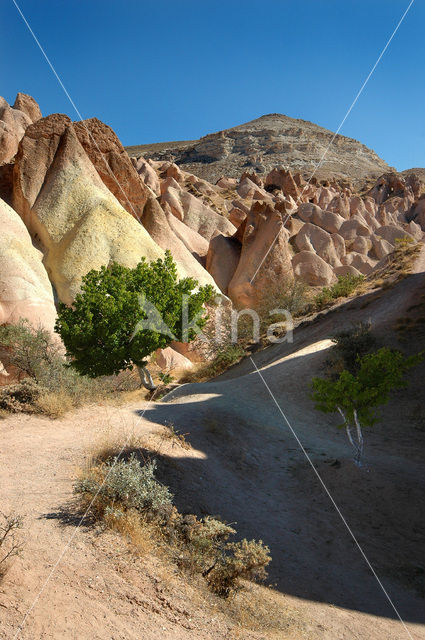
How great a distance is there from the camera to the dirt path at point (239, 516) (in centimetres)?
360

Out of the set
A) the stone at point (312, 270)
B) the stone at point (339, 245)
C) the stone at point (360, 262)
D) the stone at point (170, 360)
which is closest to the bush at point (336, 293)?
the stone at point (312, 270)

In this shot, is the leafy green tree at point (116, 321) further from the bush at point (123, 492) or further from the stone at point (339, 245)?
the stone at point (339, 245)

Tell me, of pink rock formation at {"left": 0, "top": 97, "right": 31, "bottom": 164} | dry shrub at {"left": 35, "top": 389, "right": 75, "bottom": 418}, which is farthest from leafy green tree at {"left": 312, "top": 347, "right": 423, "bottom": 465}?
pink rock formation at {"left": 0, "top": 97, "right": 31, "bottom": 164}

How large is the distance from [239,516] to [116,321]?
5945 mm

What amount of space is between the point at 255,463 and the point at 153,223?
17.0m

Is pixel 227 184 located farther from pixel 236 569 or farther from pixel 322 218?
pixel 236 569

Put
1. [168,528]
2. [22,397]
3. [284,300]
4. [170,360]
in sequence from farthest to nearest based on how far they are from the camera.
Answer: [284,300] < [170,360] < [22,397] < [168,528]

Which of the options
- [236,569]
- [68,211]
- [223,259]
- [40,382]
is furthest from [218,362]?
[236,569]

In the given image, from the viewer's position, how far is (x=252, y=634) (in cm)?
391

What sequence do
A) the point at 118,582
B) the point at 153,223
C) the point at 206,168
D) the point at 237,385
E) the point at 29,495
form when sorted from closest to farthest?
the point at 118,582 → the point at 29,495 → the point at 237,385 → the point at 153,223 → the point at 206,168

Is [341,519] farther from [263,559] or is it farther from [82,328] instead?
[82,328]

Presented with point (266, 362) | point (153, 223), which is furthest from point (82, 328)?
point (153, 223)

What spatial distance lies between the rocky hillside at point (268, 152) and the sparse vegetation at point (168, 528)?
66.9 metres

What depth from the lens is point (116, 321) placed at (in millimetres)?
11031
